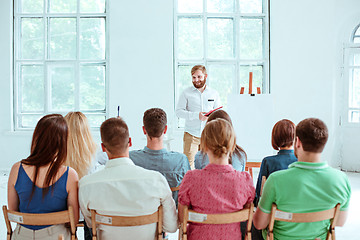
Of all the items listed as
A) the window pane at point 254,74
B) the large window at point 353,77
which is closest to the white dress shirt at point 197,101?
the window pane at point 254,74

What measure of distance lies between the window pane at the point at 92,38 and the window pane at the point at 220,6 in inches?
69.0

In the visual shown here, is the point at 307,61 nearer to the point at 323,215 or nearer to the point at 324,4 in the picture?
the point at 324,4

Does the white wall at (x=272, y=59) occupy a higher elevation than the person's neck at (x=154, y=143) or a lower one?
higher

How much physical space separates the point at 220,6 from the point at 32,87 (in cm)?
336

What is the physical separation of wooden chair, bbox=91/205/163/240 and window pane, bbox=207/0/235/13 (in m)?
4.75

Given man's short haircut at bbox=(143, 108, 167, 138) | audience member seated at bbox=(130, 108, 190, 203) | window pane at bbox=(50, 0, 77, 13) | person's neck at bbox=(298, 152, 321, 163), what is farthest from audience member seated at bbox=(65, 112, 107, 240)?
window pane at bbox=(50, 0, 77, 13)

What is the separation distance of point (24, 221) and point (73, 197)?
23cm

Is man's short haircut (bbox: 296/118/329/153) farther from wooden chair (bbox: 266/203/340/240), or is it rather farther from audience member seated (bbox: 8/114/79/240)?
audience member seated (bbox: 8/114/79/240)

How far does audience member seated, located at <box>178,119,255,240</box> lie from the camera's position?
5.40 ft

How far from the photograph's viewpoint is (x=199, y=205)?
1.66 meters

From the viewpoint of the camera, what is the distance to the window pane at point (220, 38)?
5805 millimetres

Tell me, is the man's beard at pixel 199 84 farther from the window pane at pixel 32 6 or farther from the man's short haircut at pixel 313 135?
the window pane at pixel 32 6

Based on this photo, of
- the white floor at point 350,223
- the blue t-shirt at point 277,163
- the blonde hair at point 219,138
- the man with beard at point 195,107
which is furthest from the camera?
the man with beard at point 195,107

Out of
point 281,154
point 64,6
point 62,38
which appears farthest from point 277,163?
point 64,6
